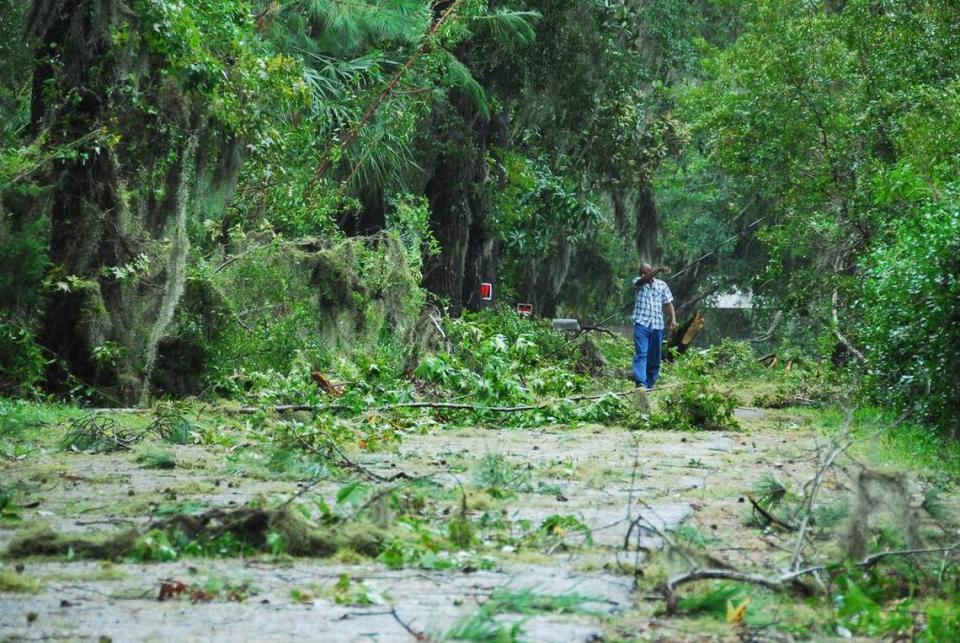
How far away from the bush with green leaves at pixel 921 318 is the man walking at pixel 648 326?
572cm

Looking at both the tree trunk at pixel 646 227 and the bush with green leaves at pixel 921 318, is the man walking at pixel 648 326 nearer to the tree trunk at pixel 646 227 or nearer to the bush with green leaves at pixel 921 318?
the bush with green leaves at pixel 921 318

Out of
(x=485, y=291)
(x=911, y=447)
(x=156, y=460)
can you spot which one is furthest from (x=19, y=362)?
(x=485, y=291)

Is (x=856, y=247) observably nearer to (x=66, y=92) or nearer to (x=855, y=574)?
(x=66, y=92)

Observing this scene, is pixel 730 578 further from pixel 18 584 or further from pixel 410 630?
pixel 18 584

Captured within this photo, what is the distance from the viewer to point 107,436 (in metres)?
10.2

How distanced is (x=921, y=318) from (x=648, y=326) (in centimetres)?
773

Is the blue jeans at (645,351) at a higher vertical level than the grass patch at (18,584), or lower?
higher

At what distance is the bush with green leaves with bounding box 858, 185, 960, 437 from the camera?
10602 mm

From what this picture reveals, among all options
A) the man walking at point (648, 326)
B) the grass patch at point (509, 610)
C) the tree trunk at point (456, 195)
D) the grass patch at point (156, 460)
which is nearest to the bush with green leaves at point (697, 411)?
the man walking at point (648, 326)

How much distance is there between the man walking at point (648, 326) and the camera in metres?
18.8

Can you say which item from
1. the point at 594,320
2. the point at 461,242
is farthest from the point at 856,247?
the point at 594,320

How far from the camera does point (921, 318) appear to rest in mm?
11188

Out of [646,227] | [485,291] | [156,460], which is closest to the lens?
[156,460]

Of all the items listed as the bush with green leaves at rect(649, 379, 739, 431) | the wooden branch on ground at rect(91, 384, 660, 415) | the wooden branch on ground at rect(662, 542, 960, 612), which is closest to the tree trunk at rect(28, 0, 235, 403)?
the wooden branch on ground at rect(91, 384, 660, 415)
